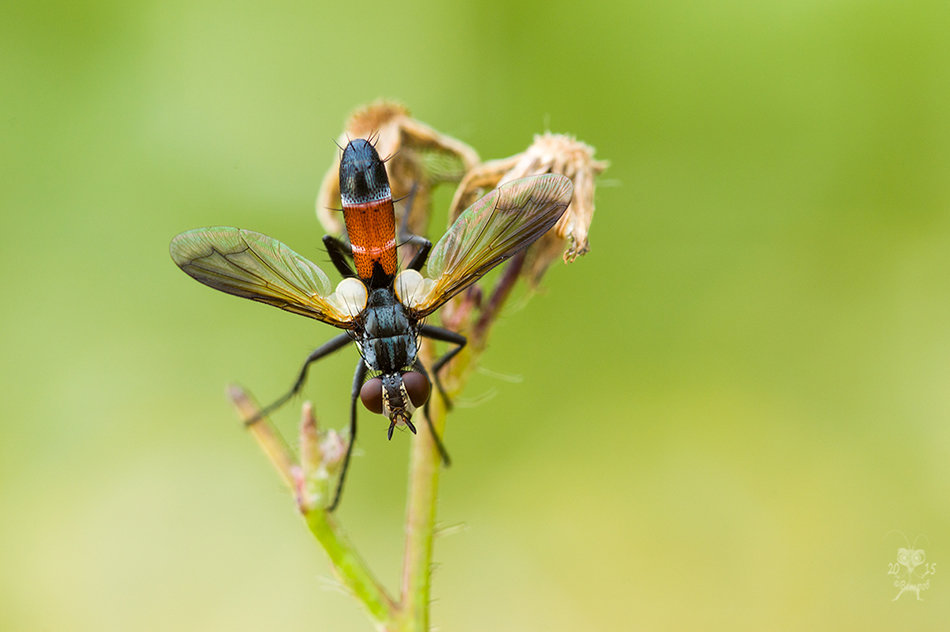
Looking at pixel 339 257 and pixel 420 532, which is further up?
pixel 339 257

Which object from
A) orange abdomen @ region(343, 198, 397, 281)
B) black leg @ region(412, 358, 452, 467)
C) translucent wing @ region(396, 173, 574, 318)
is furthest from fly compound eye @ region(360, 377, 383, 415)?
orange abdomen @ region(343, 198, 397, 281)

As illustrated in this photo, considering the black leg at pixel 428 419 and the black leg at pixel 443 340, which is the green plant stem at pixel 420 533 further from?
the black leg at pixel 443 340

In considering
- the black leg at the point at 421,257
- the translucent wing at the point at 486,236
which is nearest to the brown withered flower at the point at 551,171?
the translucent wing at the point at 486,236

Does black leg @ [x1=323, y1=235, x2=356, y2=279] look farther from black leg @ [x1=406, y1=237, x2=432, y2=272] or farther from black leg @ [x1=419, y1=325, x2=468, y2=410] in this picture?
black leg @ [x1=419, y1=325, x2=468, y2=410]

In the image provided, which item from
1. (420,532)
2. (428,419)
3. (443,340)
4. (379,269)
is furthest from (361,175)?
(420,532)

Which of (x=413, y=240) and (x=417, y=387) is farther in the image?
(x=413, y=240)

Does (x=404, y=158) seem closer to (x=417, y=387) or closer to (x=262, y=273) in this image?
(x=262, y=273)
